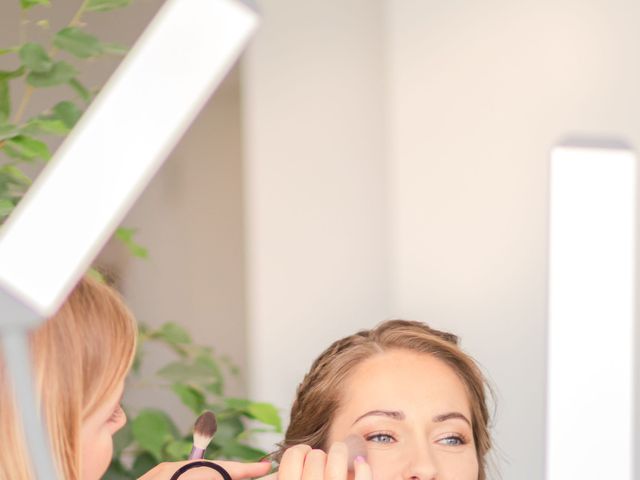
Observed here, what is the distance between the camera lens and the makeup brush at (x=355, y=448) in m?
0.85

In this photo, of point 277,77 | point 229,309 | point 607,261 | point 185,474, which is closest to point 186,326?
point 229,309

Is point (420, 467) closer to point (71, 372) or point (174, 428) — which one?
point (71, 372)

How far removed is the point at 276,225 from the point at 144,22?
48 centimetres

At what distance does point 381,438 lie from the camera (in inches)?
36.6

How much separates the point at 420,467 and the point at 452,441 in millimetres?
63

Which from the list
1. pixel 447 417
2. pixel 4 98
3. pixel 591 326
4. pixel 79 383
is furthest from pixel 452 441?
pixel 4 98

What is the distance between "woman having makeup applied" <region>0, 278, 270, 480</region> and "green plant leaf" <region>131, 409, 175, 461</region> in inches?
23.1

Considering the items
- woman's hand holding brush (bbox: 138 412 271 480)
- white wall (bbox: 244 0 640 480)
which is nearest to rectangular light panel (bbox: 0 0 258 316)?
woman's hand holding brush (bbox: 138 412 271 480)

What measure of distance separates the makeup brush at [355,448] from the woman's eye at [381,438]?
30 millimetres

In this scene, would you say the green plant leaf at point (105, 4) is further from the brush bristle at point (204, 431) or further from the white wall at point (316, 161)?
the white wall at point (316, 161)

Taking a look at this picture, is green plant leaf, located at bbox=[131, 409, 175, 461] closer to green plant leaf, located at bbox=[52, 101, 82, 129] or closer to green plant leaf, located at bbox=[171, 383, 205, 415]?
green plant leaf, located at bbox=[171, 383, 205, 415]

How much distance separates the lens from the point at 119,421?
791mm

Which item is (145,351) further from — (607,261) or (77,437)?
(607,261)

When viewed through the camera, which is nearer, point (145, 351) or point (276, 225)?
point (276, 225)
